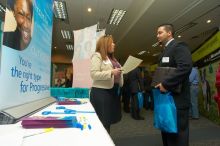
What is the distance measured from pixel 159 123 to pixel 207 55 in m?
3.85

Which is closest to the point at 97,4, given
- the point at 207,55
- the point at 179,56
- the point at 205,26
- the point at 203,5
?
the point at 203,5

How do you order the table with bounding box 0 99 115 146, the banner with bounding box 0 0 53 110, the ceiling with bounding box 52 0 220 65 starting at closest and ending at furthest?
the table with bounding box 0 99 115 146, the banner with bounding box 0 0 53 110, the ceiling with bounding box 52 0 220 65

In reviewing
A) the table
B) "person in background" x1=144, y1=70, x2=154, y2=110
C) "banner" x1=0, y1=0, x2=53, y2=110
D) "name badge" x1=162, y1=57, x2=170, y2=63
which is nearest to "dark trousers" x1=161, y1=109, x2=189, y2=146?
"name badge" x1=162, y1=57, x2=170, y2=63

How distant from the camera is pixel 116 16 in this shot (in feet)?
23.5

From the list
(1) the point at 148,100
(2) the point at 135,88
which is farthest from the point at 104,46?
(1) the point at 148,100

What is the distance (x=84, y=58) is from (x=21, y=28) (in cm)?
219

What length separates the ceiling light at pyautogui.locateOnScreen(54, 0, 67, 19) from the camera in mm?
6045

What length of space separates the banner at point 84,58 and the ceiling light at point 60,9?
2.77 metres

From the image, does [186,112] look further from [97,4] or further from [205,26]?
[205,26]

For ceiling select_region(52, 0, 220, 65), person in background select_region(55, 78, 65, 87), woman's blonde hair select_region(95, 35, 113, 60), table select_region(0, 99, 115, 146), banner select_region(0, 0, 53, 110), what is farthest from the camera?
person in background select_region(55, 78, 65, 87)

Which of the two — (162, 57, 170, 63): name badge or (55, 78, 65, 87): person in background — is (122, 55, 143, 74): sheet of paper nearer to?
(162, 57, 170, 63): name badge

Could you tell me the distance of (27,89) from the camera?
4.70 ft

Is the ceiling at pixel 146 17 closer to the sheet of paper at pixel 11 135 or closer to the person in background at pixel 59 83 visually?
the person in background at pixel 59 83

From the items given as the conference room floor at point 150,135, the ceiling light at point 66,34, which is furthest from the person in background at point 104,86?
the ceiling light at point 66,34
